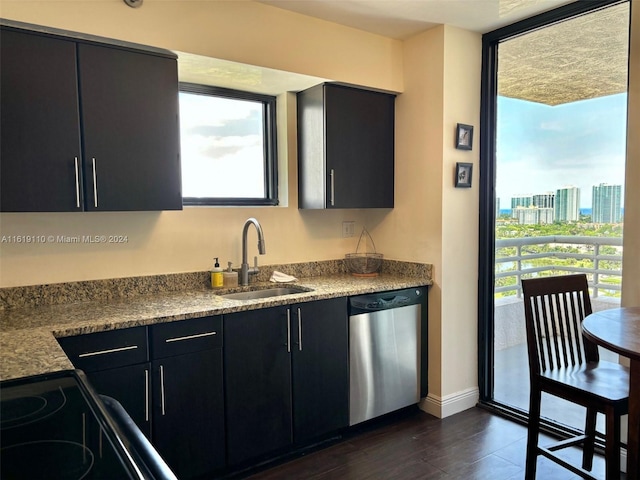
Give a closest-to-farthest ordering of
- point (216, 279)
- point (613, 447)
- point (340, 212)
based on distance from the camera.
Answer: point (613, 447)
point (216, 279)
point (340, 212)

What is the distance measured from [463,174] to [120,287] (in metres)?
2.23

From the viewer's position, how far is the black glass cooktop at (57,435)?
751 millimetres

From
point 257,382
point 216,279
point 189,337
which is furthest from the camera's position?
point 216,279

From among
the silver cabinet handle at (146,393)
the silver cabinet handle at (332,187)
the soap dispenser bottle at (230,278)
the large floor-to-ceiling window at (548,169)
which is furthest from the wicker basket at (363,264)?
the silver cabinet handle at (146,393)

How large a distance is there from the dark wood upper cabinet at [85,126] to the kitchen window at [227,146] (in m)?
0.48

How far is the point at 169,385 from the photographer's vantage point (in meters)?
2.06

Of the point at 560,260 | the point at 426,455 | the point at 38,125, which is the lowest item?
the point at 426,455

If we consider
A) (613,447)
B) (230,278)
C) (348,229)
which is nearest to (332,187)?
(348,229)

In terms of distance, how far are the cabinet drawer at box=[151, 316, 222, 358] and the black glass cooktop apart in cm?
86

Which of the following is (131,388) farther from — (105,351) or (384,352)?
(384,352)

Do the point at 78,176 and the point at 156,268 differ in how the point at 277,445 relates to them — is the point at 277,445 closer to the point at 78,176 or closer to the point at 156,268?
the point at 156,268

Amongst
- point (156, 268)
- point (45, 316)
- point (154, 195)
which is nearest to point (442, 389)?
point (156, 268)

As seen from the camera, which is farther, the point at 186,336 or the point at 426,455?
the point at 426,455

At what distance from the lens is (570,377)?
2.01m
